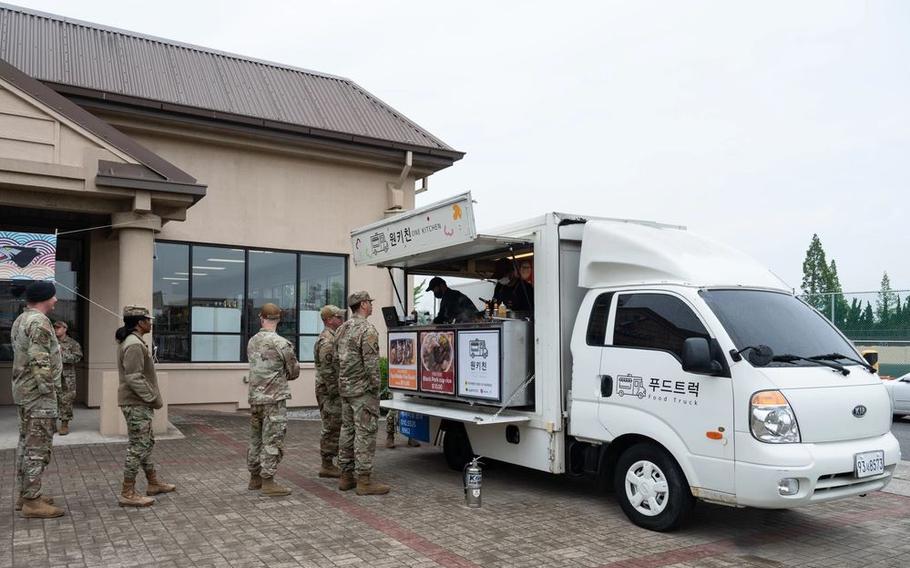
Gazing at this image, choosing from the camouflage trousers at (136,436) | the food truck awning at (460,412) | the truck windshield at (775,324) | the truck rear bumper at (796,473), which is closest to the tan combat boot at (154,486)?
the camouflage trousers at (136,436)

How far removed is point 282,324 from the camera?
48.0 feet

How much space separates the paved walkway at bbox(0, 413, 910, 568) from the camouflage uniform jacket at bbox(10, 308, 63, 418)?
0.98m

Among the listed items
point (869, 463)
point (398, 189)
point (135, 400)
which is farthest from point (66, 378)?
point (869, 463)

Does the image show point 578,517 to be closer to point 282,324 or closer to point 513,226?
point 513,226

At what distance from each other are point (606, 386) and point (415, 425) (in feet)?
10.4

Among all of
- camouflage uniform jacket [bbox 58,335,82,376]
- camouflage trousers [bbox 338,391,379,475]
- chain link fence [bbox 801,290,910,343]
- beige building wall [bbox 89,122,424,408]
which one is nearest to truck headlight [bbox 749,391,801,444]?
camouflage trousers [bbox 338,391,379,475]

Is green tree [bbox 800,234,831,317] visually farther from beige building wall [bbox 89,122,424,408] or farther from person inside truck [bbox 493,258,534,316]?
person inside truck [bbox 493,258,534,316]

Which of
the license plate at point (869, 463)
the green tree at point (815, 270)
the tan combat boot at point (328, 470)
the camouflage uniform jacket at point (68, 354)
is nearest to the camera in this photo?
the license plate at point (869, 463)

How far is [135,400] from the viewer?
6887 mm

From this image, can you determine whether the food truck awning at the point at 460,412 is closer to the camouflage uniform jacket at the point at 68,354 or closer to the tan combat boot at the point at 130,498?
the tan combat boot at the point at 130,498

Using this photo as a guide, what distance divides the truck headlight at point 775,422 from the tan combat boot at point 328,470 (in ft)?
15.2

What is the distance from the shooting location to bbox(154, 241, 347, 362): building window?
13.6 m

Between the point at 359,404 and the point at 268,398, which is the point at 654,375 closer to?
the point at 359,404

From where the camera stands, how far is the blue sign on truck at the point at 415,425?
8.89 metres
